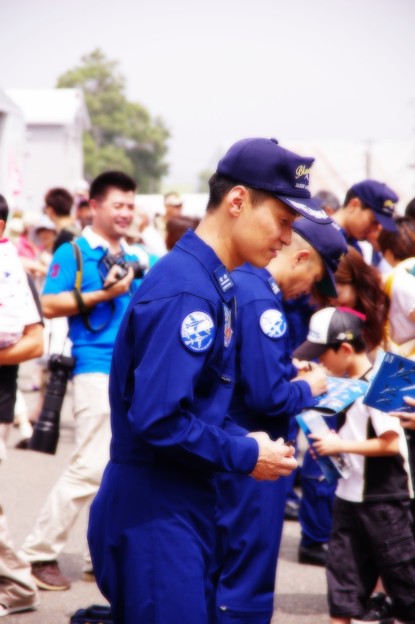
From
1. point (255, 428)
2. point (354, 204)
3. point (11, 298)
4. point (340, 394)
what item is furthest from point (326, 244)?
point (354, 204)

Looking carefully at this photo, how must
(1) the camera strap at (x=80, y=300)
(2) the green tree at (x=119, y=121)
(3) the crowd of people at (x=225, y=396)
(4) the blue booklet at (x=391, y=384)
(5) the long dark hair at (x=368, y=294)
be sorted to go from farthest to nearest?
(2) the green tree at (x=119, y=121) < (1) the camera strap at (x=80, y=300) < (5) the long dark hair at (x=368, y=294) < (4) the blue booklet at (x=391, y=384) < (3) the crowd of people at (x=225, y=396)

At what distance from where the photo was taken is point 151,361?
9.45 feet

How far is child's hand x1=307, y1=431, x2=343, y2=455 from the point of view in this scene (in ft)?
16.1

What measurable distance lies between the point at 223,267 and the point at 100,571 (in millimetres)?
944

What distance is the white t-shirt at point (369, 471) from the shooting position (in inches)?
197

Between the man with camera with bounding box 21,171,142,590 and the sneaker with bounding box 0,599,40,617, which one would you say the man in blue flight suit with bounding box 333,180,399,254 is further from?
the sneaker with bounding box 0,599,40,617

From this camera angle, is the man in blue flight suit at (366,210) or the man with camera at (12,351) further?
the man in blue flight suit at (366,210)

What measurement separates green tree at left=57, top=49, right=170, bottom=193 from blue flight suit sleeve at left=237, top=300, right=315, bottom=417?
96.3 m

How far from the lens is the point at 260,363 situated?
432 centimetres

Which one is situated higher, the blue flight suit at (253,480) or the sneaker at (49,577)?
the blue flight suit at (253,480)

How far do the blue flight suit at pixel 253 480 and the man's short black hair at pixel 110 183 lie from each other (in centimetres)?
217

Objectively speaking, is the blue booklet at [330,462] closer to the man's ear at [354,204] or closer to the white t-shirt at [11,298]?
the white t-shirt at [11,298]

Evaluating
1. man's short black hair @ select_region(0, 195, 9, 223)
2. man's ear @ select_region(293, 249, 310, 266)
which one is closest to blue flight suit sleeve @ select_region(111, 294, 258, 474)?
man's ear @ select_region(293, 249, 310, 266)

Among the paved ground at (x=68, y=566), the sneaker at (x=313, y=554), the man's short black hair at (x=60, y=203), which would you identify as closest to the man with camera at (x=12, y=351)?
the paved ground at (x=68, y=566)
